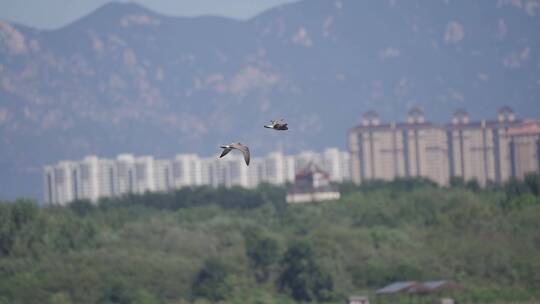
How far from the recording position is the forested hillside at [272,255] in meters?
43.5

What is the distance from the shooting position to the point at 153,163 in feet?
557

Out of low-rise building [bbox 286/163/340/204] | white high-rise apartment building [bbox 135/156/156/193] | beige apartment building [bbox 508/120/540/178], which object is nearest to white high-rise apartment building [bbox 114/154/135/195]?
white high-rise apartment building [bbox 135/156/156/193]

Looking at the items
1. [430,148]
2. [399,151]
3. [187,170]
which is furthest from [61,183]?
[430,148]

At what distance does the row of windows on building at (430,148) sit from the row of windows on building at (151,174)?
10.8 meters

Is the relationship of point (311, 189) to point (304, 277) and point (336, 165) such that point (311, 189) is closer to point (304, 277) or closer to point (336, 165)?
point (304, 277)

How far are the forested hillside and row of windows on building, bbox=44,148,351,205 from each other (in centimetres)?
9460

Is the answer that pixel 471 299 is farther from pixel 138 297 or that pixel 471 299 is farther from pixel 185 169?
pixel 185 169

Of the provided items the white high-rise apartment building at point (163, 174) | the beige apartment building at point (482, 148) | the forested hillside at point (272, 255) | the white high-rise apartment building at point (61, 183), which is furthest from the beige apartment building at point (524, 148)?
the forested hillside at point (272, 255)

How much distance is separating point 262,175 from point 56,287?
122504mm

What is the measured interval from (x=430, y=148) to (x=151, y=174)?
33.7m

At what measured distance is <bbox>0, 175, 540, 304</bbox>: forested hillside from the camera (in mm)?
43500

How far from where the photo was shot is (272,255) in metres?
49.5

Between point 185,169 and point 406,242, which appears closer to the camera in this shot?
point 406,242

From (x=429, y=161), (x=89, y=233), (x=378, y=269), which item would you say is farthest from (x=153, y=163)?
(x=378, y=269)
